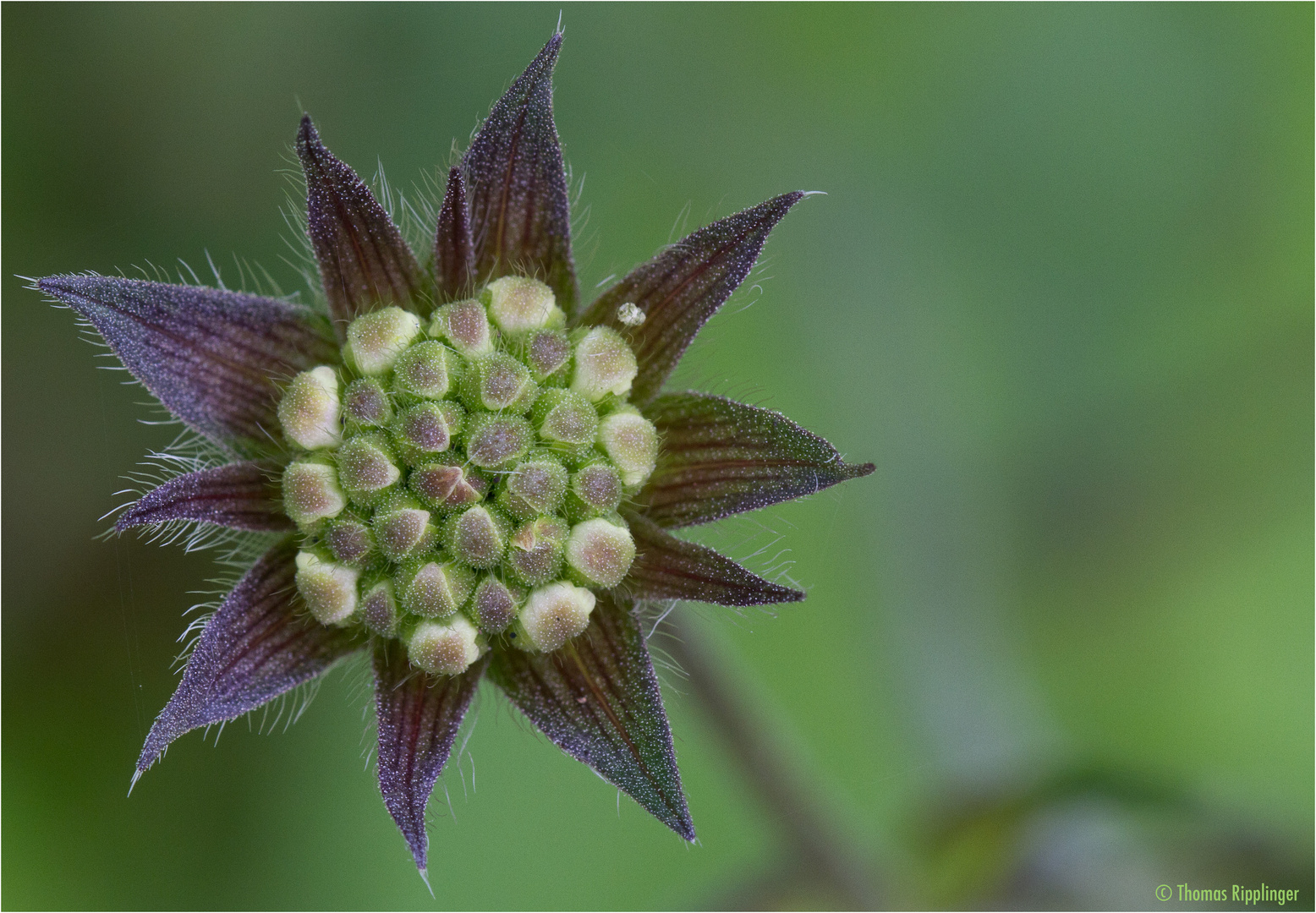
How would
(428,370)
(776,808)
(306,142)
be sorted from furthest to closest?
(776,808)
(428,370)
(306,142)

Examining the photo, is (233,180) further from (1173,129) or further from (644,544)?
(1173,129)

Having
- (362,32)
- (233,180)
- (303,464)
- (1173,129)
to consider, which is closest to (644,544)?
(303,464)

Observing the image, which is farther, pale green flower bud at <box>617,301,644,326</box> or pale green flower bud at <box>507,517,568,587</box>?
pale green flower bud at <box>617,301,644,326</box>

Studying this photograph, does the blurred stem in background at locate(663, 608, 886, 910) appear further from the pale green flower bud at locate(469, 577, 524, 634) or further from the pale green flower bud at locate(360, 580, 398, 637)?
the pale green flower bud at locate(360, 580, 398, 637)

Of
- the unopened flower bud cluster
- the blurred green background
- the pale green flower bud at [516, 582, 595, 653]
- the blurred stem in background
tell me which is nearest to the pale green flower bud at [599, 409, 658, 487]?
the unopened flower bud cluster

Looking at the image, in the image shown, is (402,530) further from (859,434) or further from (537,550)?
(859,434)

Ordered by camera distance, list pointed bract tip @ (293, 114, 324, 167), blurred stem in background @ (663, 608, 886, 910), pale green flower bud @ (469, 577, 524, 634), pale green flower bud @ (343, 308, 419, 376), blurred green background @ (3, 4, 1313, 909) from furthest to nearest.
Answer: blurred green background @ (3, 4, 1313, 909)
blurred stem in background @ (663, 608, 886, 910)
pale green flower bud @ (343, 308, 419, 376)
pale green flower bud @ (469, 577, 524, 634)
pointed bract tip @ (293, 114, 324, 167)

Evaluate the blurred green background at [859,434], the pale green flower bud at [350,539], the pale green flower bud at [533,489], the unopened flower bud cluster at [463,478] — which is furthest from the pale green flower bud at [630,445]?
the blurred green background at [859,434]

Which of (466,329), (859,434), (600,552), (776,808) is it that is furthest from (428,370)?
(859,434)
